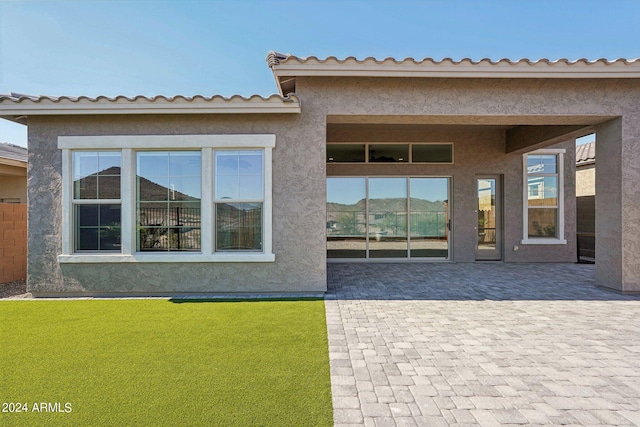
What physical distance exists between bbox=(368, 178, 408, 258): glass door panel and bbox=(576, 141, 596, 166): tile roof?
9.11 m

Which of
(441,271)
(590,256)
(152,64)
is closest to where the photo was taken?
(441,271)

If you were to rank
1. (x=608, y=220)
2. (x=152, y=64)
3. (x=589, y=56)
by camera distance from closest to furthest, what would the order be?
(x=589, y=56) → (x=608, y=220) → (x=152, y=64)

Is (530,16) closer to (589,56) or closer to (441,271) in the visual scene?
(589,56)

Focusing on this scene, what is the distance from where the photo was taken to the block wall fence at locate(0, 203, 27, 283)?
785 centimetres

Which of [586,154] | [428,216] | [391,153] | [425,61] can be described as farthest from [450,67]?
[586,154]

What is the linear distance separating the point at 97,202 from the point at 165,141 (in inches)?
79.4

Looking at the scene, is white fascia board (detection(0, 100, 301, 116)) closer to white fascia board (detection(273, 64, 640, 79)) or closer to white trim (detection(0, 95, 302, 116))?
white trim (detection(0, 95, 302, 116))

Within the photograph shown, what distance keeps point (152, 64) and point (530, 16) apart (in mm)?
12243

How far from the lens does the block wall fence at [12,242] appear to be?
7852 millimetres

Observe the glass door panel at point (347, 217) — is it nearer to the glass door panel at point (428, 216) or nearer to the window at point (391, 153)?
the window at point (391, 153)

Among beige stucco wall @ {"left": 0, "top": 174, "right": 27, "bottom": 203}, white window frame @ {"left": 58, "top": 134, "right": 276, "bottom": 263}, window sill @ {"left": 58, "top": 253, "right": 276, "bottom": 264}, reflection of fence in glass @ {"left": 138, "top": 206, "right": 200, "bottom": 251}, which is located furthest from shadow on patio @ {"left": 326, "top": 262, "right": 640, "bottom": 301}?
beige stucco wall @ {"left": 0, "top": 174, "right": 27, "bottom": 203}

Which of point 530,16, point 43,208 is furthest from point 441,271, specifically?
point 43,208

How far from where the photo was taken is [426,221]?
10891 millimetres

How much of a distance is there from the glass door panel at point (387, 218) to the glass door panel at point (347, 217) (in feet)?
0.94
